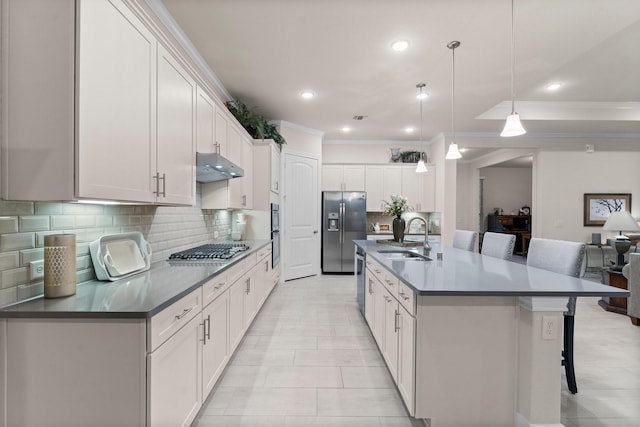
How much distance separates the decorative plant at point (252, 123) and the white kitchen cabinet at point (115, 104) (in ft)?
7.62

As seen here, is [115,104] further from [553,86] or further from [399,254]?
[553,86]

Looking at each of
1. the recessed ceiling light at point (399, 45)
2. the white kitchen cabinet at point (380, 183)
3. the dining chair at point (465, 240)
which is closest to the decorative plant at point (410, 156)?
the white kitchen cabinet at point (380, 183)

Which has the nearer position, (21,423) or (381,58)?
(21,423)

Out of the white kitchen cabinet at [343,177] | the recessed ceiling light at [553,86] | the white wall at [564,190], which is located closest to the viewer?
the recessed ceiling light at [553,86]

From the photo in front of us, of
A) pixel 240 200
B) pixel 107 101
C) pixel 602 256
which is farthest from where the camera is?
pixel 602 256

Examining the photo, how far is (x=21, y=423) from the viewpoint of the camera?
1.20 meters

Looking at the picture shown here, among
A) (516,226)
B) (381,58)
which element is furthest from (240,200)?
(516,226)

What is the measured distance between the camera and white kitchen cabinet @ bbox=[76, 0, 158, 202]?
122 centimetres

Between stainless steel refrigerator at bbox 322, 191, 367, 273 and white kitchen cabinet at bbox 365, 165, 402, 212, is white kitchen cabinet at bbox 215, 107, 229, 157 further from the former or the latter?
white kitchen cabinet at bbox 365, 165, 402, 212

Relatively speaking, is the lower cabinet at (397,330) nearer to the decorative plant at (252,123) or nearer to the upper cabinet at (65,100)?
the upper cabinet at (65,100)

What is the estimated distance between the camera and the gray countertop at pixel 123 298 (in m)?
1.20

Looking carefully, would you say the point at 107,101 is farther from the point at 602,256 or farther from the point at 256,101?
the point at 602,256

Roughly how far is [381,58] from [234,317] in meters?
2.82

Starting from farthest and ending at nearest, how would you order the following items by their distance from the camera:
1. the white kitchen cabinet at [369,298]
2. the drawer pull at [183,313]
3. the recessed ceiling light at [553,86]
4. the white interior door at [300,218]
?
1. the white interior door at [300,218]
2. the recessed ceiling light at [553,86]
3. the white kitchen cabinet at [369,298]
4. the drawer pull at [183,313]
